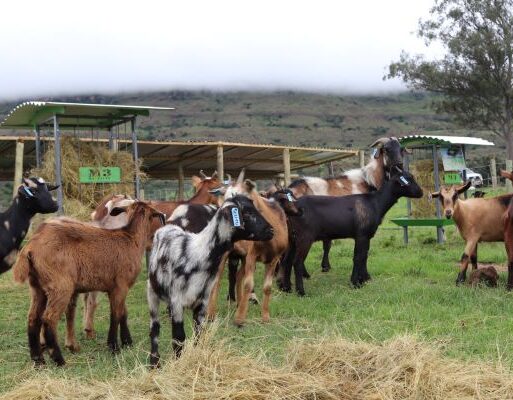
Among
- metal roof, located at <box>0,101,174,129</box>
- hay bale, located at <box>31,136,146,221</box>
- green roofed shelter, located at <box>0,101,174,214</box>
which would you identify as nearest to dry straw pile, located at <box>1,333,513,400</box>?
green roofed shelter, located at <box>0,101,174,214</box>

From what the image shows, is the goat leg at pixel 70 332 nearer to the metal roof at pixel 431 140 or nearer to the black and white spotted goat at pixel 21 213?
the black and white spotted goat at pixel 21 213

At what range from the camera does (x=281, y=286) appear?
32.2 ft

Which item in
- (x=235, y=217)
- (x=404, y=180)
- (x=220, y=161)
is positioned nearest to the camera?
(x=235, y=217)

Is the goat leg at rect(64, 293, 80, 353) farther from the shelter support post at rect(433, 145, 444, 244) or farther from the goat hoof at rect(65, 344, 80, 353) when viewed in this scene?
the shelter support post at rect(433, 145, 444, 244)

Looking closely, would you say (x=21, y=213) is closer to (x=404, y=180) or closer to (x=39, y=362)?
(x=39, y=362)

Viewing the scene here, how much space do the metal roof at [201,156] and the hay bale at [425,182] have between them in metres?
3.72

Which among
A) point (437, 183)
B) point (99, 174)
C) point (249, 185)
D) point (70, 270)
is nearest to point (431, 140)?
point (437, 183)

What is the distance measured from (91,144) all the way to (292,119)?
55.1m

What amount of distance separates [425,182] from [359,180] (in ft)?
13.9

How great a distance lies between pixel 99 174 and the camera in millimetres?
11977

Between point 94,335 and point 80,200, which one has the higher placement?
point 80,200

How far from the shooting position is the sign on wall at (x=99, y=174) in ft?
38.7

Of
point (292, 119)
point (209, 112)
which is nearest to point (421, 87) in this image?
point (292, 119)

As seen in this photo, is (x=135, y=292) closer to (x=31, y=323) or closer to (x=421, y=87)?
(x=31, y=323)
